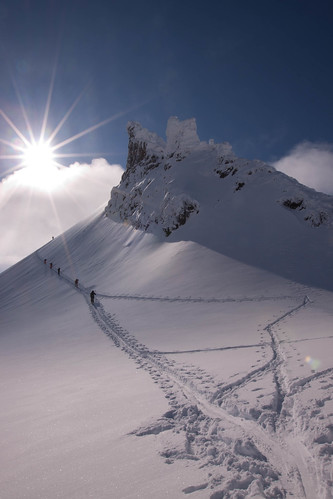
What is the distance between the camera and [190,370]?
298 inches

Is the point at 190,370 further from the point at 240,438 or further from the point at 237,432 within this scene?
the point at 240,438

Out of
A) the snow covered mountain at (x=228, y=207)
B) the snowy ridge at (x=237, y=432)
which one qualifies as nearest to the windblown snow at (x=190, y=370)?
the snowy ridge at (x=237, y=432)

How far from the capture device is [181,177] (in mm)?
45312

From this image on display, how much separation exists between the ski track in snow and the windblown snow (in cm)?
2

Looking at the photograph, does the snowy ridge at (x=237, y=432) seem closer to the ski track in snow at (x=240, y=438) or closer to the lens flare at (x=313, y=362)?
the ski track in snow at (x=240, y=438)

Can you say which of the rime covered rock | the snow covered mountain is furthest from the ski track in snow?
the rime covered rock

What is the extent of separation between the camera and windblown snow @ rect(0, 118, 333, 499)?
3.47 metres

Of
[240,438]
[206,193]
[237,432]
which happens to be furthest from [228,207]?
[240,438]

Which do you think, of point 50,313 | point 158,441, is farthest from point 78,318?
point 158,441

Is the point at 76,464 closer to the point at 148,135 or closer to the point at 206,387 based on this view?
the point at 206,387

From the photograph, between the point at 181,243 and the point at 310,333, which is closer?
the point at 310,333

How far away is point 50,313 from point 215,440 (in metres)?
22.4

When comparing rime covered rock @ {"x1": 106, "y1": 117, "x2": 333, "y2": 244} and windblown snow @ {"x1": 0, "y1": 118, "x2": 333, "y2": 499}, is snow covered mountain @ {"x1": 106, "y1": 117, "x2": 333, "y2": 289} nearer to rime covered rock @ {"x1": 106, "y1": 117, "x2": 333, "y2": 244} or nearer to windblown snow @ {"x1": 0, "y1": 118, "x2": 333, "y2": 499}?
rime covered rock @ {"x1": 106, "y1": 117, "x2": 333, "y2": 244}

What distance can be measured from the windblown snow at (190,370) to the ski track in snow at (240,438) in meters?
0.02
